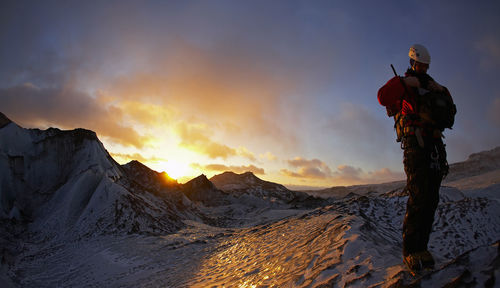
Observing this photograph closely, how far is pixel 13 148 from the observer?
26.1 meters

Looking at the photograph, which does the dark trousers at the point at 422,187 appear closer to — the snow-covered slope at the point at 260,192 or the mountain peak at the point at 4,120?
the mountain peak at the point at 4,120

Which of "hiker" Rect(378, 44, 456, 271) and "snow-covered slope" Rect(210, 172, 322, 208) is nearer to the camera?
"hiker" Rect(378, 44, 456, 271)

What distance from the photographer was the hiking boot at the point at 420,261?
3212mm

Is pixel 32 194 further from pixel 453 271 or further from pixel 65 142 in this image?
pixel 453 271

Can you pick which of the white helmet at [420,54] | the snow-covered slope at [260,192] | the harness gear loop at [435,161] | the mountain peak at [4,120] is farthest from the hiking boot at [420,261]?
the snow-covered slope at [260,192]

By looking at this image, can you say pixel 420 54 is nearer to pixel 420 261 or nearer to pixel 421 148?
pixel 421 148

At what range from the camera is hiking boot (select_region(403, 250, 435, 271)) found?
3.21 m

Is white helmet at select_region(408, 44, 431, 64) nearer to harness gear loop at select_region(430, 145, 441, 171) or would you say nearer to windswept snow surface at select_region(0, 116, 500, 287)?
harness gear loop at select_region(430, 145, 441, 171)

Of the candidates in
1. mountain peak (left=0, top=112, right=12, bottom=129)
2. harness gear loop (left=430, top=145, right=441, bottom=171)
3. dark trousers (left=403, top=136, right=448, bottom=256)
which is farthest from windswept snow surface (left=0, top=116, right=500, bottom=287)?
harness gear loop (left=430, top=145, right=441, bottom=171)

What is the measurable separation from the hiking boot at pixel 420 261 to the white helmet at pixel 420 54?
8.45ft

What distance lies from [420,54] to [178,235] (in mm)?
19935

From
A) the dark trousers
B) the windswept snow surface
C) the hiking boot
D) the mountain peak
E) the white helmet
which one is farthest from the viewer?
the mountain peak

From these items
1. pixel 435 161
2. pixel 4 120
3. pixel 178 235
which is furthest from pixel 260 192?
pixel 435 161

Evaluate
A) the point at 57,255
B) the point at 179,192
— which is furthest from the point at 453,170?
the point at 57,255
